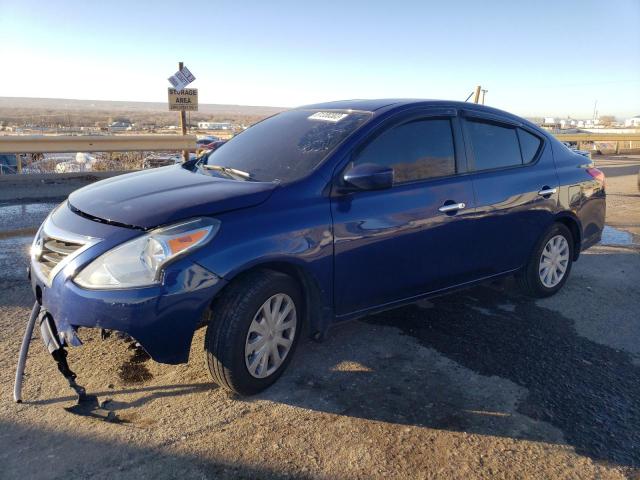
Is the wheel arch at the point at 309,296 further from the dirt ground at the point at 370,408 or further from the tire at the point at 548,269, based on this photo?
the tire at the point at 548,269

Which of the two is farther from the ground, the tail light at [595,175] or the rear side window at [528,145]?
the rear side window at [528,145]

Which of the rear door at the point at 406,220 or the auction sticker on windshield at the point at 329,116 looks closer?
the rear door at the point at 406,220

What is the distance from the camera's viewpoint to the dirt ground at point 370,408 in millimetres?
2588

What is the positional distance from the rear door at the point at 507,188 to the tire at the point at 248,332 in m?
1.80

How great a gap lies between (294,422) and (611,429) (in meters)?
1.75

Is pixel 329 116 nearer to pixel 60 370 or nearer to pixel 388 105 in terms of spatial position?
pixel 388 105

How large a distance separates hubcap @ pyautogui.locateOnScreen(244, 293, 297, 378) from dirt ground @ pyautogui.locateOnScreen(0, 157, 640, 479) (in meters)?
0.19

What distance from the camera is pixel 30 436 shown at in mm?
2715

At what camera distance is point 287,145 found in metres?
3.88

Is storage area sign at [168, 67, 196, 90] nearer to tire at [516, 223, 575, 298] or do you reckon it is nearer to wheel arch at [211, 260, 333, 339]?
tire at [516, 223, 575, 298]

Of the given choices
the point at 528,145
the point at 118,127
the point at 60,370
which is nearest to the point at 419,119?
the point at 528,145

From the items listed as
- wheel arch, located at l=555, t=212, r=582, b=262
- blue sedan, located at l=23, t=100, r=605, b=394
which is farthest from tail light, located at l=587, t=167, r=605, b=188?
blue sedan, located at l=23, t=100, r=605, b=394

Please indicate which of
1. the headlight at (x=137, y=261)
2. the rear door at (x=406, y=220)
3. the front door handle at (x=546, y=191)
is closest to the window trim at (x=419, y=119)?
the rear door at (x=406, y=220)

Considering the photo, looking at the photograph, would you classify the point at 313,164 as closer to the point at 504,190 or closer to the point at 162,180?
the point at 162,180
